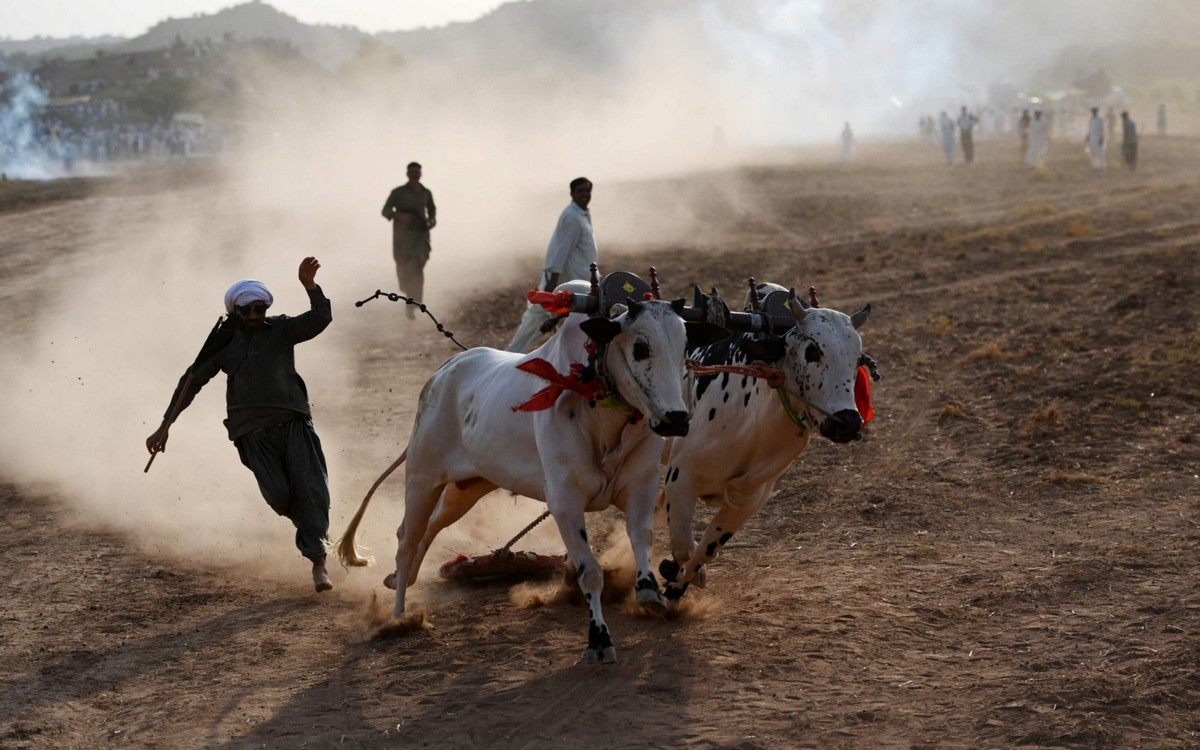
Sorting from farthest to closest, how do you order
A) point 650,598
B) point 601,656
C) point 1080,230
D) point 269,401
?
point 1080,230 → point 269,401 → point 601,656 → point 650,598

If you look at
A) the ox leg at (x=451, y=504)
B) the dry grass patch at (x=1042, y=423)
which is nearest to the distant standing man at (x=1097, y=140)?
the dry grass patch at (x=1042, y=423)

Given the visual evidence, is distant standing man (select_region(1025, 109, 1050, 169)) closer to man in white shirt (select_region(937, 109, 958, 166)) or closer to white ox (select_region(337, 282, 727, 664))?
man in white shirt (select_region(937, 109, 958, 166))

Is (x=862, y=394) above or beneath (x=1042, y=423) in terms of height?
above

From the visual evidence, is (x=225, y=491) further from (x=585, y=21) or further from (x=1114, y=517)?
(x=585, y=21)

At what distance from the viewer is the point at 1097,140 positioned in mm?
39062

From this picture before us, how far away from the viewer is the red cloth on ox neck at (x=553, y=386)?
648 centimetres

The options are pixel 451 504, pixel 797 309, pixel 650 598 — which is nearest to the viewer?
pixel 650 598

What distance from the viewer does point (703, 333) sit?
21.7 feet

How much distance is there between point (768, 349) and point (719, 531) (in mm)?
1069

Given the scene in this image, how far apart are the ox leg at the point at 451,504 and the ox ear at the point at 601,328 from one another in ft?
5.91

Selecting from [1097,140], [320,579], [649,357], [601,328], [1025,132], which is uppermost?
[1025,132]

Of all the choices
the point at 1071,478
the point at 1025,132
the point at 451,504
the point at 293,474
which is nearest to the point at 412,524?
the point at 451,504

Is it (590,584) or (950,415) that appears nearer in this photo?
(590,584)

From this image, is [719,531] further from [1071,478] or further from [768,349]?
[1071,478]
